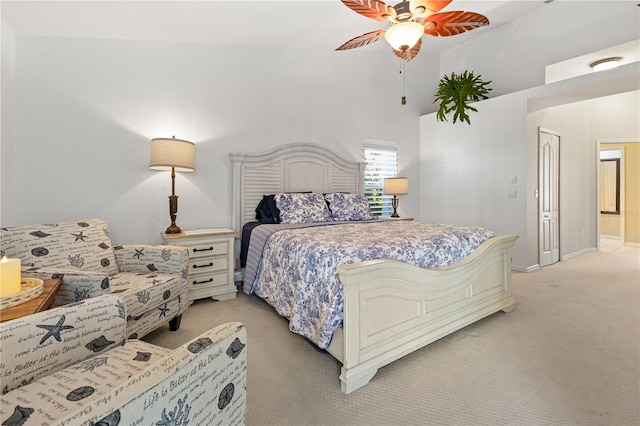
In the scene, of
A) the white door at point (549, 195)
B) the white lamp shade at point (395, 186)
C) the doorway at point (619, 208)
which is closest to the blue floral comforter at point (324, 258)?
the white lamp shade at point (395, 186)

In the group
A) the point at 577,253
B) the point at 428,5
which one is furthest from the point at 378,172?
the point at 577,253

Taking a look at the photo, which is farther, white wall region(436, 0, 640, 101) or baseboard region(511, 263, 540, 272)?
baseboard region(511, 263, 540, 272)

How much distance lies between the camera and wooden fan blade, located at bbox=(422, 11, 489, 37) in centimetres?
233

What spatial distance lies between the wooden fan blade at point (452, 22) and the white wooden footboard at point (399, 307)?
5.79 feet

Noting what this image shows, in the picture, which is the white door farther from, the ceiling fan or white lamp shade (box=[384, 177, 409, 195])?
the ceiling fan

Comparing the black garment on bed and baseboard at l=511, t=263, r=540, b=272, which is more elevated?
the black garment on bed

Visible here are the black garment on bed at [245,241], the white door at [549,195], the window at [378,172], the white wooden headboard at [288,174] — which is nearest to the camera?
the black garment on bed at [245,241]

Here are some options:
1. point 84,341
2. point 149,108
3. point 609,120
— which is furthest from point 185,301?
point 609,120

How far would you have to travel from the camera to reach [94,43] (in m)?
2.93

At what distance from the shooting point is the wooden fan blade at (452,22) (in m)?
2.33

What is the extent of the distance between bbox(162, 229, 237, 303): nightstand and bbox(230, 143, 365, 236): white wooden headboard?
504 millimetres

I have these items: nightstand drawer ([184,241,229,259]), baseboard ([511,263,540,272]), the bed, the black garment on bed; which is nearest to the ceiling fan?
the bed

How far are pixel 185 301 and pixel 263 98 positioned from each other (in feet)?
8.47

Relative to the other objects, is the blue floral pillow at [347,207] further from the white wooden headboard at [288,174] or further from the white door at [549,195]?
the white door at [549,195]
